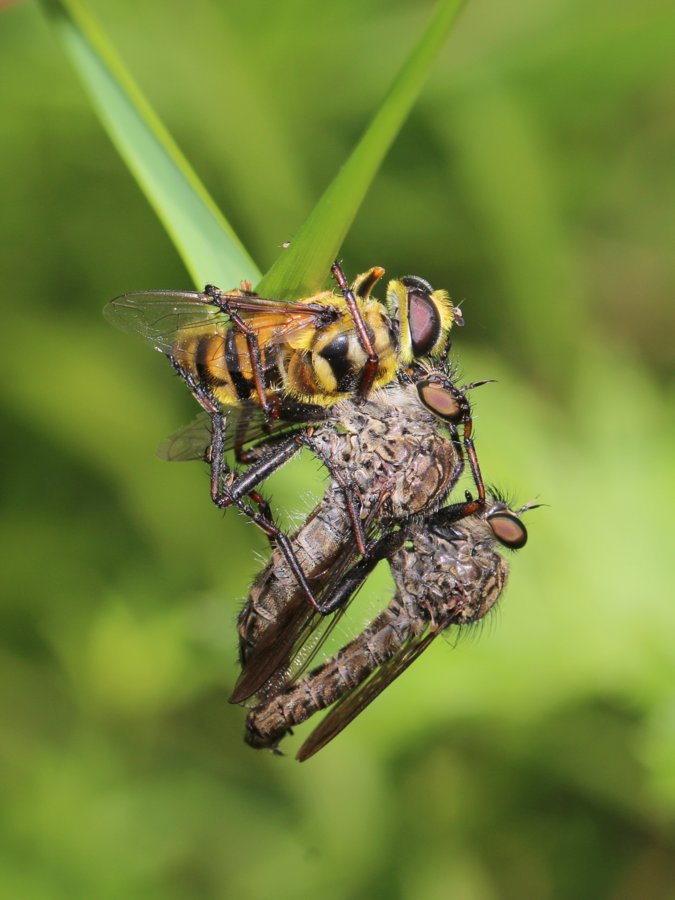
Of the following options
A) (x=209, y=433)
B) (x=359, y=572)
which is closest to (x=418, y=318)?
(x=209, y=433)

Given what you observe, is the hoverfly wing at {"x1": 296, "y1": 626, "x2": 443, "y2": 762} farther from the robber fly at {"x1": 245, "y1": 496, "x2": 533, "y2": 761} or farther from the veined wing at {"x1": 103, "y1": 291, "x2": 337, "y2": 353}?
the veined wing at {"x1": 103, "y1": 291, "x2": 337, "y2": 353}

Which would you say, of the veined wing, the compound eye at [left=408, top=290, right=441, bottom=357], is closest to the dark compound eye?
the compound eye at [left=408, top=290, right=441, bottom=357]

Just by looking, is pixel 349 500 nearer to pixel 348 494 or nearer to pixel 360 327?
pixel 348 494

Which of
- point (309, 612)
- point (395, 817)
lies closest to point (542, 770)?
point (395, 817)

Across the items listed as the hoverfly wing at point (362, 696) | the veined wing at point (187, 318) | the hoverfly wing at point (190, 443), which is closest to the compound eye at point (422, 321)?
the veined wing at point (187, 318)

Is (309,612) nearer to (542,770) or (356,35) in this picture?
(542,770)

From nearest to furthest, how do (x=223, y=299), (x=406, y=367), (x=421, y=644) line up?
(x=223, y=299) → (x=406, y=367) → (x=421, y=644)

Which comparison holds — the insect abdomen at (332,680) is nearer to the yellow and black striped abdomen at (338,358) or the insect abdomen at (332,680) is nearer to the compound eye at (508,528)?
the compound eye at (508,528)
